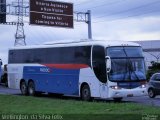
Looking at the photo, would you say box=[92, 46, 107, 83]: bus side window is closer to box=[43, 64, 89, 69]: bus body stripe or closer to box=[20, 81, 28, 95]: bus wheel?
box=[43, 64, 89, 69]: bus body stripe

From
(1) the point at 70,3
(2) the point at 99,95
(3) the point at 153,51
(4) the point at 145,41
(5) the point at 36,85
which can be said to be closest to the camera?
(2) the point at 99,95

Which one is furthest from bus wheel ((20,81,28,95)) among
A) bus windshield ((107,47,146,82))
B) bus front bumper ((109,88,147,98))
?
bus front bumper ((109,88,147,98))

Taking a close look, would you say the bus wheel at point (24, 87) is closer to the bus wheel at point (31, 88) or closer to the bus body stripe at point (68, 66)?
the bus wheel at point (31, 88)

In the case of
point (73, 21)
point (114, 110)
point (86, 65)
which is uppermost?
point (73, 21)

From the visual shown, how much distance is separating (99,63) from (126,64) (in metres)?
1.35

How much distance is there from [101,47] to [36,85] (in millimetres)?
Answer: 7493

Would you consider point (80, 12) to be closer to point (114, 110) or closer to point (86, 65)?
point (86, 65)

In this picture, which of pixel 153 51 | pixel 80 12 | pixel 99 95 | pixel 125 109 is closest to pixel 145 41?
pixel 153 51

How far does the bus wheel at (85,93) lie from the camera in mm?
25359

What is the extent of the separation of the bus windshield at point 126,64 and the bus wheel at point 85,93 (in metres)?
2.05

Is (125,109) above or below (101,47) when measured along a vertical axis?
below

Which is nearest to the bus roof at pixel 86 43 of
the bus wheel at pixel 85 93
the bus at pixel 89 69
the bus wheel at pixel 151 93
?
the bus at pixel 89 69

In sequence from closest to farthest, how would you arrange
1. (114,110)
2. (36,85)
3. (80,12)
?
(114,110), (36,85), (80,12)

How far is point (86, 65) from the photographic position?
83.7ft
